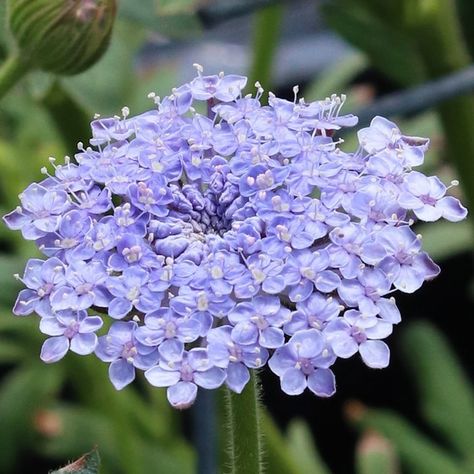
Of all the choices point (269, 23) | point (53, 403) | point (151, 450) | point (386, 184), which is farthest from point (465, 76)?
point (53, 403)

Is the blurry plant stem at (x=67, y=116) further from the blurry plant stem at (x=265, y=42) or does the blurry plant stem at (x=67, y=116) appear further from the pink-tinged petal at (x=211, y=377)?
the pink-tinged petal at (x=211, y=377)

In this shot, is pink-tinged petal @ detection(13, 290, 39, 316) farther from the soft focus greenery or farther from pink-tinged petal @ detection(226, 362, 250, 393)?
the soft focus greenery

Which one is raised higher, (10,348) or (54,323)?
(10,348)

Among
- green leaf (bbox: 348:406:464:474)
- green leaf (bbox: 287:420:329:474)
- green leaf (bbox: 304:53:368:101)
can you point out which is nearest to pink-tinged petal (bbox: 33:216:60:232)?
green leaf (bbox: 287:420:329:474)

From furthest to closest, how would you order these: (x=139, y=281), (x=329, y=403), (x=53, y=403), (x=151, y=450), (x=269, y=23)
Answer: (x=329, y=403)
(x=53, y=403)
(x=151, y=450)
(x=269, y=23)
(x=139, y=281)

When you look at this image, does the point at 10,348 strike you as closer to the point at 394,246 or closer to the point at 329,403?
the point at 329,403

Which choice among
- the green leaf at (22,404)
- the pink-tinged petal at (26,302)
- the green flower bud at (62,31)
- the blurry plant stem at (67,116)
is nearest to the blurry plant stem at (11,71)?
the green flower bud at (62,31)
